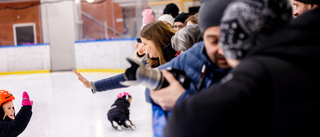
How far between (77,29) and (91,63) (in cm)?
175

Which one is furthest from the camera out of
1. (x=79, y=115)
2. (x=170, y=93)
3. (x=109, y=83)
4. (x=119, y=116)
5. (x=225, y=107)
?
(x=79, y=115)

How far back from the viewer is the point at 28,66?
31.0 feet

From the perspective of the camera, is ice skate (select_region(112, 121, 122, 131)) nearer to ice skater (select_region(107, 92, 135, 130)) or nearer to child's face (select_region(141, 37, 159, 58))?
ice skater (select_region(107, 92, 135, 130))

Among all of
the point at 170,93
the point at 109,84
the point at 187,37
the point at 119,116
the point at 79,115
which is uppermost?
the point at 187,37

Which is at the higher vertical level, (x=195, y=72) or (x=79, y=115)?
(x=195, y=72)

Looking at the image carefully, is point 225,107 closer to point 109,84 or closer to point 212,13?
point 212,13

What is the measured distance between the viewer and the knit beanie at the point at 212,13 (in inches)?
29.0

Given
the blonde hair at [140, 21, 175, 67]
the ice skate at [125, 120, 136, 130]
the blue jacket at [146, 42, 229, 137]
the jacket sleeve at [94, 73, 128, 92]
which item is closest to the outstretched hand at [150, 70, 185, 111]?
the blue jacket at [146, 42, 229, 137]

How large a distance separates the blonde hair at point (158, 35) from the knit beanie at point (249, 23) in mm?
1336

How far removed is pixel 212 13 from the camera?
75cm

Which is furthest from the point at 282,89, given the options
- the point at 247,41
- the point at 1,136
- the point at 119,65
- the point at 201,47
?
the point at 119,65

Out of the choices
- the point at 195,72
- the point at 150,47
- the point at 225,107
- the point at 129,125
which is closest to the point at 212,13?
the point at 195,72

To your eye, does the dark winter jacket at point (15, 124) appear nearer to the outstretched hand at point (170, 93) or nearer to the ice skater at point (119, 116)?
the ice skater at point (119, 116)

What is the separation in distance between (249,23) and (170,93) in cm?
23
